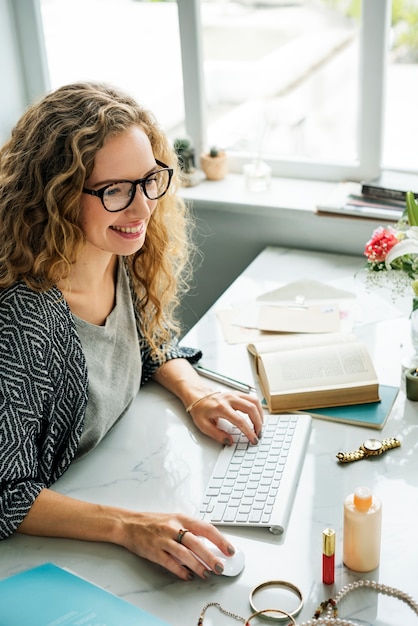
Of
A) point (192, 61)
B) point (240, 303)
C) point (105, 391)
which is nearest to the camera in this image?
point (105, 391)

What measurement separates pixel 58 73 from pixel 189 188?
0.68 meters

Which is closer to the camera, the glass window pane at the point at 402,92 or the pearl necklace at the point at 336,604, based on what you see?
the pearl necklace at the point at 336,604

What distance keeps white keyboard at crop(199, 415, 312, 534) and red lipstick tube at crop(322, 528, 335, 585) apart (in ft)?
0.39

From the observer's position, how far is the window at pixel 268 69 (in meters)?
2.31

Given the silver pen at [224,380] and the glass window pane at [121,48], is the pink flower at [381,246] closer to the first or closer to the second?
the silver pen at [224,380]

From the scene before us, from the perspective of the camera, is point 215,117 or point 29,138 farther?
point 215,117

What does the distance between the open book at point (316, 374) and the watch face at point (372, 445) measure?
150mm

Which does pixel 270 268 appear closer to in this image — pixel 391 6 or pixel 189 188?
pixel 189 188

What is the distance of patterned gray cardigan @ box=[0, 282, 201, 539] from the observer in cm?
126

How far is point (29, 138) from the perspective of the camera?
1362mm

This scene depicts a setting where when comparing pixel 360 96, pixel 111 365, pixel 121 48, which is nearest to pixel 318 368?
pixel 111 365

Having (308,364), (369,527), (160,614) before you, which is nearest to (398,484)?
(369,527)

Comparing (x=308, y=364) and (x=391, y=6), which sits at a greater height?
(x=391, y=6)

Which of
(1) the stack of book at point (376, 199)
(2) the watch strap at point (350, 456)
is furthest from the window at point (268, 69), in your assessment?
(2) the watch strap at point (350, 456)
